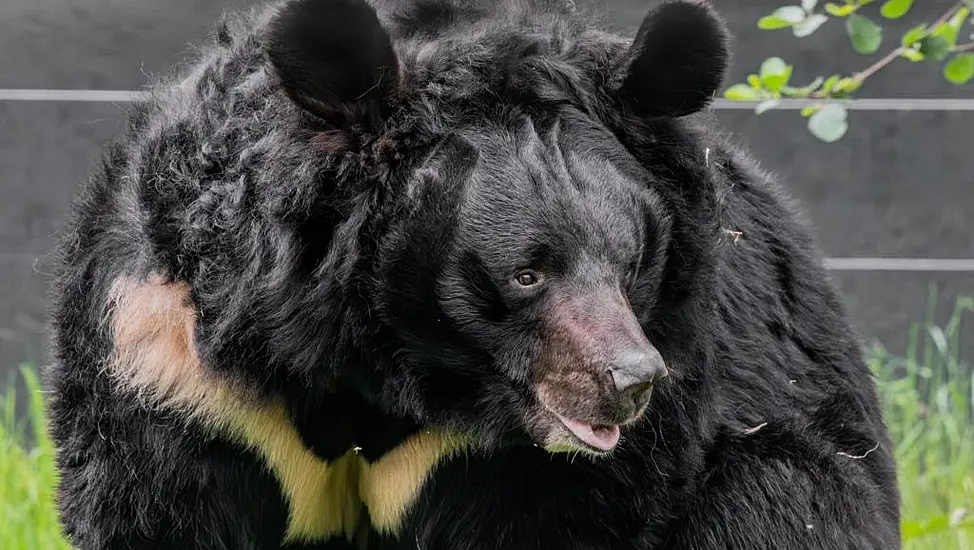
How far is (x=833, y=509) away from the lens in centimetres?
434

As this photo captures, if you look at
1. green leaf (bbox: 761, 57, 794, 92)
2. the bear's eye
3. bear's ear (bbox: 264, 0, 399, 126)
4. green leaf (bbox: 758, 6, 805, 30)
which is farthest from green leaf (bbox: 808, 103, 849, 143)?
bear's ear (bbox: 264, 0, 399, 126)

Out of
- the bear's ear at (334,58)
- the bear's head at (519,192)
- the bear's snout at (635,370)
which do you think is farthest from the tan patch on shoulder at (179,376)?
the bear's snout at (635,370)

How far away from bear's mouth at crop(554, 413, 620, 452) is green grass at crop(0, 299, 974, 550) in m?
2.06

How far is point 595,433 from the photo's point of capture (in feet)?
11.4

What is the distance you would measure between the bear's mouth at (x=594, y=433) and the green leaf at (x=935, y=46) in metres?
1.82

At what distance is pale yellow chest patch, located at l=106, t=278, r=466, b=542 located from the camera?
3.73m

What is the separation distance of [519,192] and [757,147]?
14.9ft

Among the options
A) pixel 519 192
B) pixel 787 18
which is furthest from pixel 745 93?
pixel 519 192

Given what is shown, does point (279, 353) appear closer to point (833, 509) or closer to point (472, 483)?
point (472, 483)

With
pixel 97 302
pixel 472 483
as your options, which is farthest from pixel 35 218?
pixel 472 483

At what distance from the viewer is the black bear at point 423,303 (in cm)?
337

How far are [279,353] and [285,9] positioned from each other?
2.89ft

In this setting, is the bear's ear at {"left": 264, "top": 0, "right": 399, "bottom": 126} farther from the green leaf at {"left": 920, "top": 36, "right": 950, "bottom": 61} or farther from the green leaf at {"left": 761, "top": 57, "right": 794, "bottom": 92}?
the green leaf at {"left": 920, "top": 36, "right": 950, "bottom": 61}

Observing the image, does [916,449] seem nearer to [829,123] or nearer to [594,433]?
[829,123]
